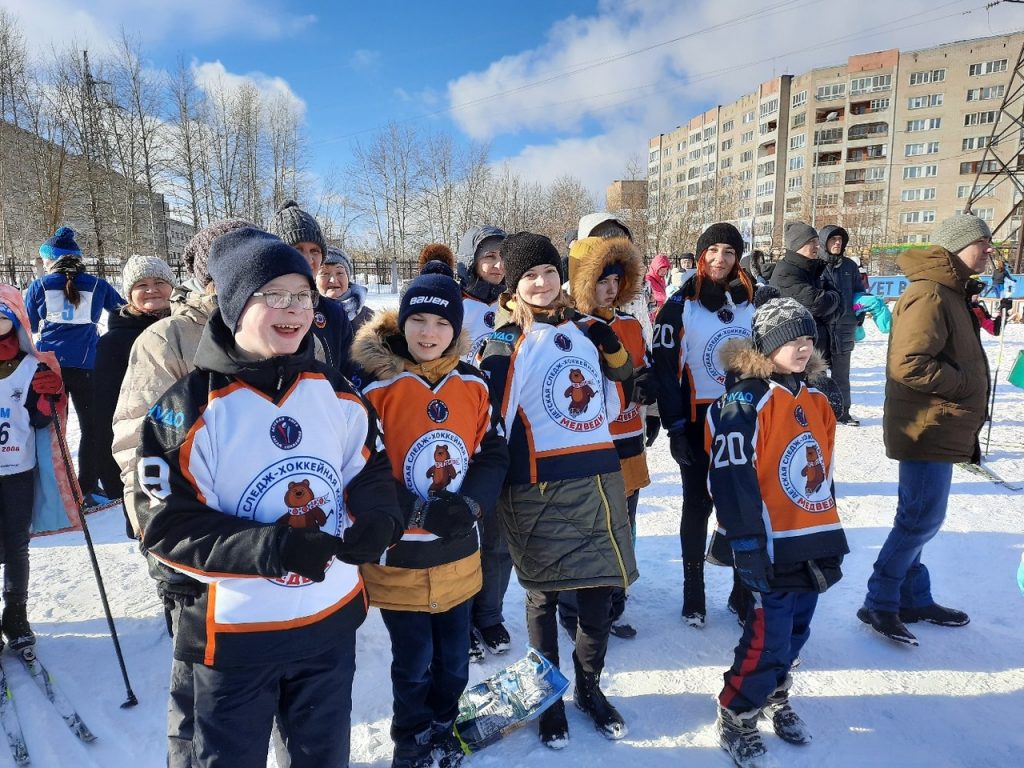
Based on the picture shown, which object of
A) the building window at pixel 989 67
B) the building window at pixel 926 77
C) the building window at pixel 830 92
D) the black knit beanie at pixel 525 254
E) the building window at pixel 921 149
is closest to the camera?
the black knit beanie at pixel 525 254

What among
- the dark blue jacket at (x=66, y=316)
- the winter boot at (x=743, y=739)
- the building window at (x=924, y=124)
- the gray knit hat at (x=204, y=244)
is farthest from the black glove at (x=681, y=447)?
the building window at (x=924, y=124)

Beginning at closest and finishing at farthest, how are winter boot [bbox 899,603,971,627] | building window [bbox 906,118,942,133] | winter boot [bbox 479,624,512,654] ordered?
winter boot [bbox 479,624,512,654], winter boot [bbox 899,603,971,627], building window [bbox 906,118,942,133]

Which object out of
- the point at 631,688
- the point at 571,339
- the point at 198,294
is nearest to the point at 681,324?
the point at 571,339

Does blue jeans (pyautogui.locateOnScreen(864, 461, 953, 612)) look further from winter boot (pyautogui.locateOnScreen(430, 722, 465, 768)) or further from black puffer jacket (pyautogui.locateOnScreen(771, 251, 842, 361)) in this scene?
black puffer jacket (pyautogui.locateOnScreen(771, 251, 842, 361))

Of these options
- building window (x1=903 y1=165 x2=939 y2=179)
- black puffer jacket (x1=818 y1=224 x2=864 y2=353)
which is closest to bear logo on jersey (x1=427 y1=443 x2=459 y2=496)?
black puffer jacket (x1=818 y1=224 x2=864 y2=353)

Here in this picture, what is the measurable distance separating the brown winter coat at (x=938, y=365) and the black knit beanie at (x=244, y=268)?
299cm

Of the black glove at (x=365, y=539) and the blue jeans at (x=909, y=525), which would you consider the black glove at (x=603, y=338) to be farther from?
the blue jeans at (x=909, y=525)

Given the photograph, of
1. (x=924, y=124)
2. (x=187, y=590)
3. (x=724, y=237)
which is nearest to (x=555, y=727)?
(x=187, y=590)

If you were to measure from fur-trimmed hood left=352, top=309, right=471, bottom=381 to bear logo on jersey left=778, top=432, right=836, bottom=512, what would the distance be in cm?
140

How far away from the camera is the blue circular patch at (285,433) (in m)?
1.55

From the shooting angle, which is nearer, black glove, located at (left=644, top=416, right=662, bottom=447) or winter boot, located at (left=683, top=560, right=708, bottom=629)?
winter boot, located at (left=683, top=560, right=708, bottom=629)

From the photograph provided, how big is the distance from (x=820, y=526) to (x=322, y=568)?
6.41 feet

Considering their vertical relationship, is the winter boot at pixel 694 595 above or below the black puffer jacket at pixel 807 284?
below

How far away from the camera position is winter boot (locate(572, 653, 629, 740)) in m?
2.46
